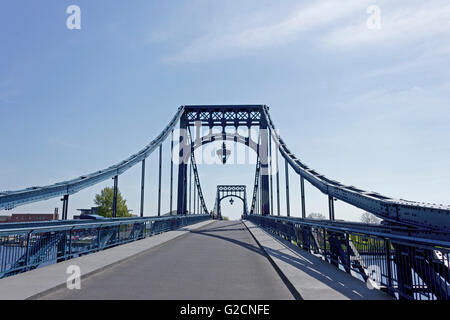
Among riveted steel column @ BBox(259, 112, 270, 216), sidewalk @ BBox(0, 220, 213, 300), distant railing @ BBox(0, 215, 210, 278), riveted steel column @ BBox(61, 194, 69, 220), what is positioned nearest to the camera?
sidewalk @ BBox(0, 220, 213, 300)

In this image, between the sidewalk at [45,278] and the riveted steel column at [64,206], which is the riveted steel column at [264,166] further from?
the sidewalk at [45,278]

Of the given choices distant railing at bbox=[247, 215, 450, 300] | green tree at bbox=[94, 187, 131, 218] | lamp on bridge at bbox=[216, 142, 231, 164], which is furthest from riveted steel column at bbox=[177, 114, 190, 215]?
distant railing at bbox=[247, 215, 450, 300]

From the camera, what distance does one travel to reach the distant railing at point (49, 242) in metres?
6.44

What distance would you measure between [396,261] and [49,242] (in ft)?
24.1

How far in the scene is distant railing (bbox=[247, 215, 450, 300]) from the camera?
429 centimetres

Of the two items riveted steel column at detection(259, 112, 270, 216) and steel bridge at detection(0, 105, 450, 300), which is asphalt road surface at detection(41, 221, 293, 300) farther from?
riveted steel column at detection(259, 112, 270, 216)

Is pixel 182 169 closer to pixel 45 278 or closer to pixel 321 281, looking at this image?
pixel 45 278

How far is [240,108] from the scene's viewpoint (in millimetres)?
34406

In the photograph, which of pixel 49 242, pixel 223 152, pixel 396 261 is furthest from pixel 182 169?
pixel 396 261

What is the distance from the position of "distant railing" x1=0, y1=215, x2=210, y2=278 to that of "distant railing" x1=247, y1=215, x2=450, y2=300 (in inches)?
262

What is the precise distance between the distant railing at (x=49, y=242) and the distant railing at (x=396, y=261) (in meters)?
6.65

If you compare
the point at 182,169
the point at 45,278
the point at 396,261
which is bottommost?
the point at 45,278

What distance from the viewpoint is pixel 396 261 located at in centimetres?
514
